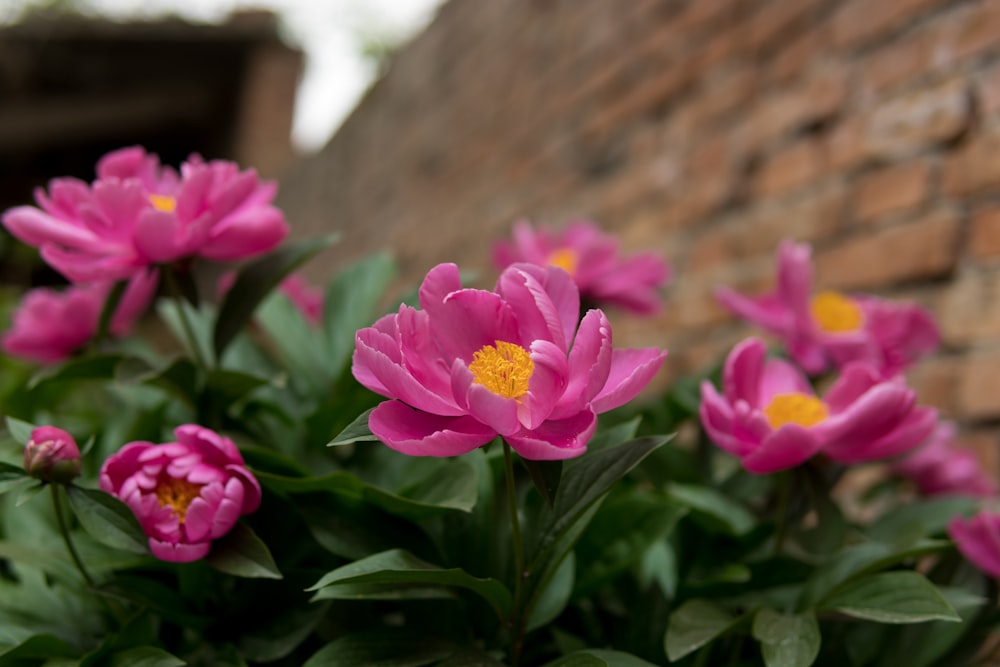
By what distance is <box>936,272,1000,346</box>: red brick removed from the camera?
1.10 m

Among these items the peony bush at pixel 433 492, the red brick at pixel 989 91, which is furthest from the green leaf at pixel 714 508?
the red brick at pixel 989 91

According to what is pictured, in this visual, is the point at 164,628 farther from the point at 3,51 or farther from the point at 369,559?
the point at 3,51

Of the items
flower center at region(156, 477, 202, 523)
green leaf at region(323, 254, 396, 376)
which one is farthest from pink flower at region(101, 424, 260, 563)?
green leaf at region(323, 254, 396, 376)

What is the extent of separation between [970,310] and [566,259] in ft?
1.87

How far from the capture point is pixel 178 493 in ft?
1.62

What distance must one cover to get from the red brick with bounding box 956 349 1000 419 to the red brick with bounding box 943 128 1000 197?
0.22m

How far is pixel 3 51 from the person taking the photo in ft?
14.4

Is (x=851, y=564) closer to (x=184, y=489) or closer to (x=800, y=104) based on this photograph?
(x=184, y=489)

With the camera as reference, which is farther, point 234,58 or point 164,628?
point 234,58

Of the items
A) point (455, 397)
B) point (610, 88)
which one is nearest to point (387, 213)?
point (610, 88)

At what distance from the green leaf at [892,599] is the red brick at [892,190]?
85 centimetres

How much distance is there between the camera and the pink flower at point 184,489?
48 centimetres

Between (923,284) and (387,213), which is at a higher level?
(923,284)

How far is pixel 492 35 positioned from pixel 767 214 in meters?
1.77
